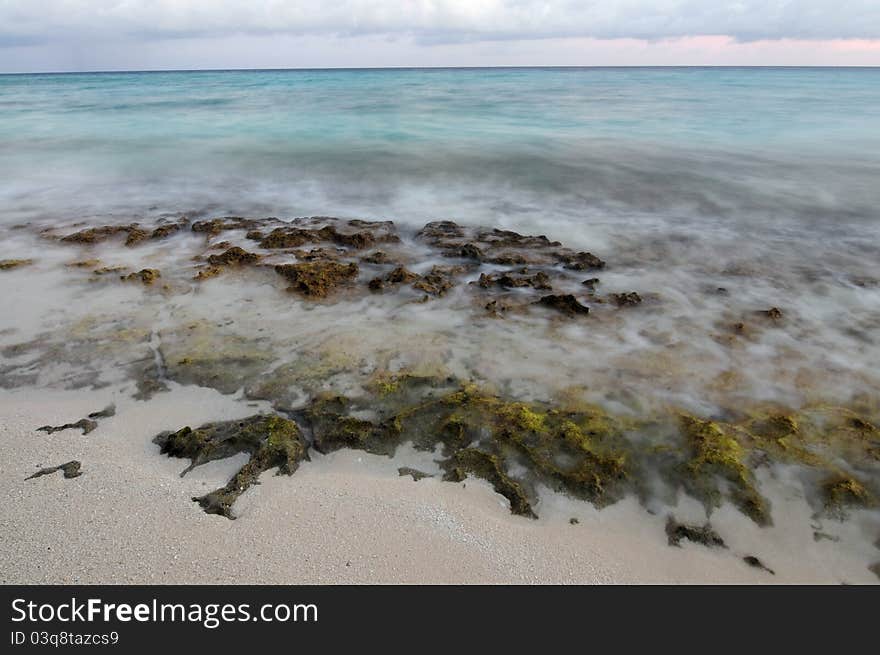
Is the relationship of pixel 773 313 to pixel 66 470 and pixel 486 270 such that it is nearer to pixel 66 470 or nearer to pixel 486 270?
pixel 486 270

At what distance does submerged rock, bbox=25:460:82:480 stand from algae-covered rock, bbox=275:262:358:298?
2.76 m

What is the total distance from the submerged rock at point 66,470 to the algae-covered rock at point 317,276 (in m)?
2.76

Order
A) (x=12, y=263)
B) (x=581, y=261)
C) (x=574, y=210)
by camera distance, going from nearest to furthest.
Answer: (x=12, y=263) → (x=581, y=261) → (x=574, y=210)

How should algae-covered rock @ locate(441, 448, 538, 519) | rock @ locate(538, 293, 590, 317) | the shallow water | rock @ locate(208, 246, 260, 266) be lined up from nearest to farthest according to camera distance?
1. algae-covered rock @ locate(441, 448, 538, 519)
2. the shallow water
3. rock @ locate(538, 293, 590, 317)
4. rock @ locate(208, 246, 260, 266)

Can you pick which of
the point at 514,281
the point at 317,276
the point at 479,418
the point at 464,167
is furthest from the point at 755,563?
the point at 464,167

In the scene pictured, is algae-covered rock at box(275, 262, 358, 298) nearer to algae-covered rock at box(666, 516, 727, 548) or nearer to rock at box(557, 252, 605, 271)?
rock at box(557, 252, 605, 271)

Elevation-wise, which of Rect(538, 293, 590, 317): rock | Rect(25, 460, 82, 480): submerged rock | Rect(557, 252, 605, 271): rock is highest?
Rect(25, 460, 82, 480): submerged rock

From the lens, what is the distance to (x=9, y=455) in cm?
330

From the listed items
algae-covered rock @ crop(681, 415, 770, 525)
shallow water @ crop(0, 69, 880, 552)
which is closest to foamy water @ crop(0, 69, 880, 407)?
shallow water @ crop(0, 69, 880, 552)

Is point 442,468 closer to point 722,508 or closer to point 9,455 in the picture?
point 722,508

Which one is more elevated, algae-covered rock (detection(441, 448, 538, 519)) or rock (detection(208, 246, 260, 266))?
algae-covered rock (detection(441, 448, 538, 519))

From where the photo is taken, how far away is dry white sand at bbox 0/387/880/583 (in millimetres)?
2645

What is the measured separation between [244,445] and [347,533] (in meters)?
0.98

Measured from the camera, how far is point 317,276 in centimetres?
594
